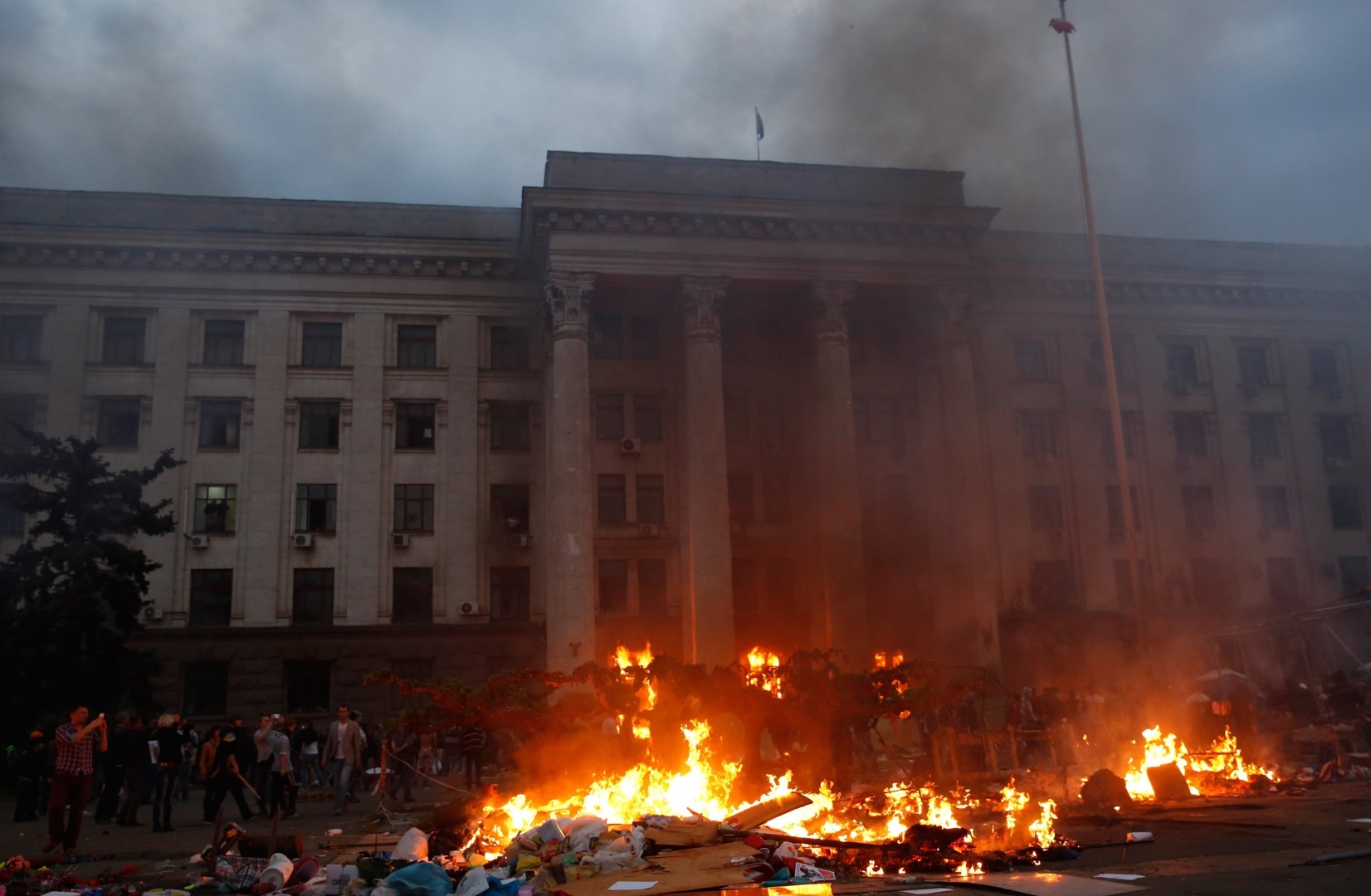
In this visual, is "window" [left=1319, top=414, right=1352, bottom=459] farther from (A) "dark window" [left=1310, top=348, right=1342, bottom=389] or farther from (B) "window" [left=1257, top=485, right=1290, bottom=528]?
(B) "window" [left=1257, top=485, right=1290, bottom=528]

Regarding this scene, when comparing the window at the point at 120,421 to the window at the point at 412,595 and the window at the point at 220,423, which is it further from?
the window at the point at 412,595

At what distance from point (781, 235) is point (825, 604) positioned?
32.5 feet

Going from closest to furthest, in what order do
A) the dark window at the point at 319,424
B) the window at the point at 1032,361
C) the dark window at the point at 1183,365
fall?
the dark window at the point at 319,424 → the window at the point at 1032,361 → the dark window at the point at 1183,365

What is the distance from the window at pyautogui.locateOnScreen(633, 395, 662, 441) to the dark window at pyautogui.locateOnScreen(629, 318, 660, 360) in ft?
3.99

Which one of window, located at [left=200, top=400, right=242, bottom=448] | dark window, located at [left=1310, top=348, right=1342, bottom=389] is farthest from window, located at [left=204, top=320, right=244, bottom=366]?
dark window, located at [left=1310, top=348, right=1342, bottom=389]

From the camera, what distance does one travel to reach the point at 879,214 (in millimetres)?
27969

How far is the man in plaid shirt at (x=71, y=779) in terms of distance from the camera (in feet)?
40.1

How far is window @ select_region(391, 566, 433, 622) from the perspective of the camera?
28.9m

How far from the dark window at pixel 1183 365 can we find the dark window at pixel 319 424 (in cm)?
2640

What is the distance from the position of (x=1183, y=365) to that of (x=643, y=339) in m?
18.2

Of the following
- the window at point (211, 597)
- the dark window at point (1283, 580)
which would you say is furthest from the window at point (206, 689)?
the dark window at point (1283, 580)

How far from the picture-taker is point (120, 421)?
29.0 m

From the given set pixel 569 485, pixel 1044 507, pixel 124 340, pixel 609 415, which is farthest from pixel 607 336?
pixel 1044 507

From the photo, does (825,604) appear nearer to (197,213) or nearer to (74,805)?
(74,805)
